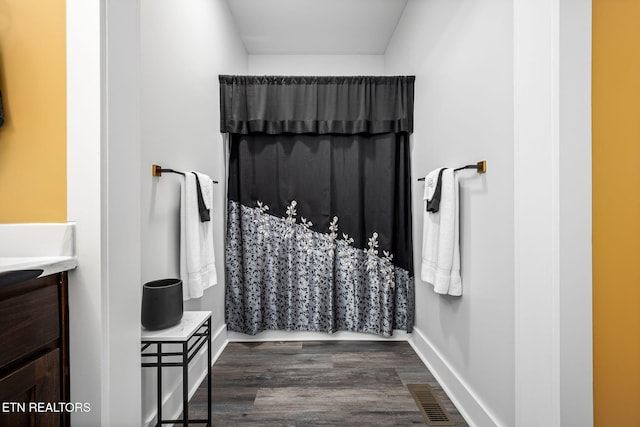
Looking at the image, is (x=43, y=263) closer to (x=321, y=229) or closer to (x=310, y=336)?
(x=321, y=229)

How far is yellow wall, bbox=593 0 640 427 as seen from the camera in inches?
37.3

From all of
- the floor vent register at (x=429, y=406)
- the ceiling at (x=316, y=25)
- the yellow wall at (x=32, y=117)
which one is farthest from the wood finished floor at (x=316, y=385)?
the ceiling at (x=316, y=25)

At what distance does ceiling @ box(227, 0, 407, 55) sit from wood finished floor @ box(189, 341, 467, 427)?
277 cm

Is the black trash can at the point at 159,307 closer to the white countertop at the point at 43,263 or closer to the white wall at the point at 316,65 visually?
the white countertop at the point at 43,263

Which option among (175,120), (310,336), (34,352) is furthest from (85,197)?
(310,336)

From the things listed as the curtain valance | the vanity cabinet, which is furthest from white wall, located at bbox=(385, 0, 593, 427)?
the vanity cabinet

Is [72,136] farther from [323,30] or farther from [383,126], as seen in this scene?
[323,30]

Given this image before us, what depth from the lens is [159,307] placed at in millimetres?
1240

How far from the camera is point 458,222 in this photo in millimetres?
1696

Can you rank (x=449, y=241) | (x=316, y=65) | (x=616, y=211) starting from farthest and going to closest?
(x=316, y=65), (x=449, y=241), (x=616, y=211)

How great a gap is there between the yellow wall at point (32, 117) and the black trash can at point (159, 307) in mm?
529

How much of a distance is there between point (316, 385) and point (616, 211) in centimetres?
174

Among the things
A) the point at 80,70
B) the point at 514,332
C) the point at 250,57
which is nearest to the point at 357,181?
the point at 514,332
